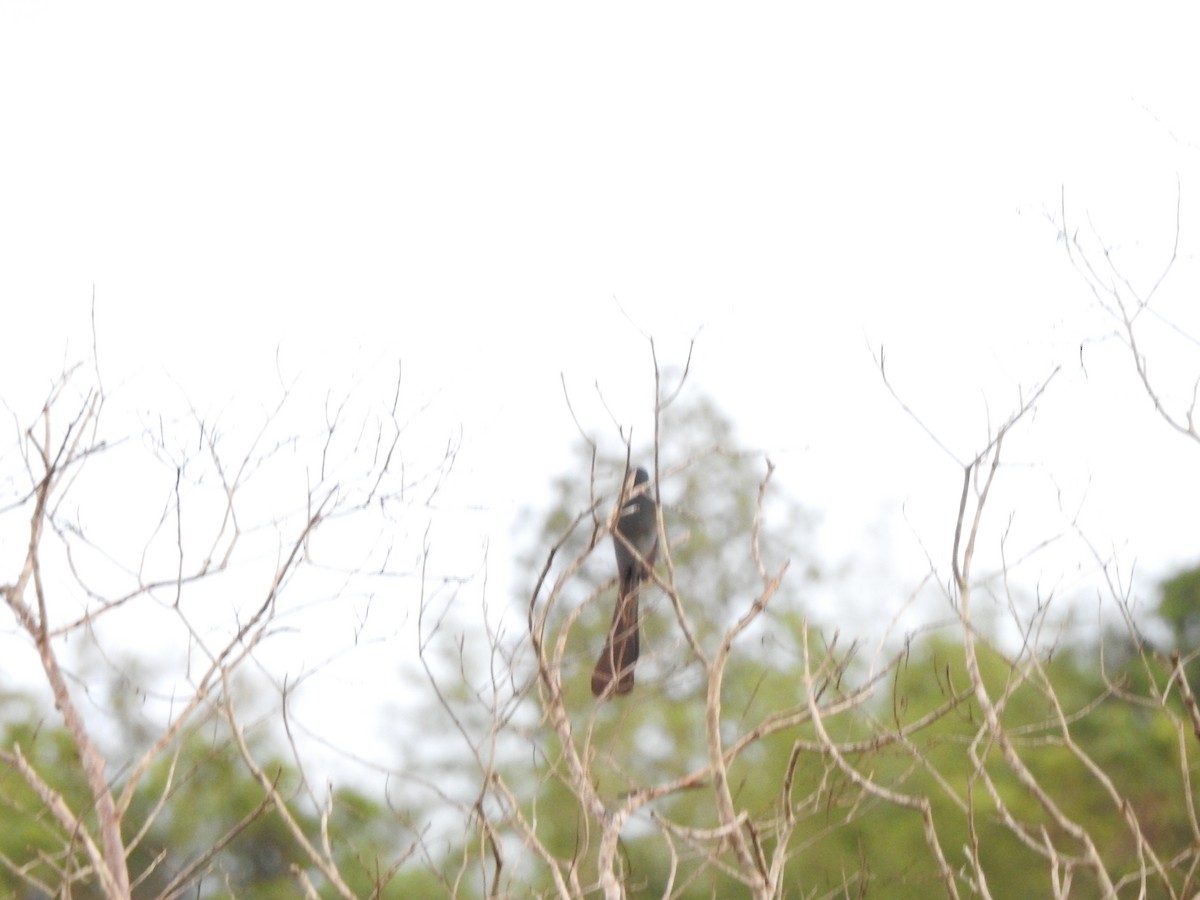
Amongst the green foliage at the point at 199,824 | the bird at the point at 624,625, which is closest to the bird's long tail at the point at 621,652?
the bird at the point at 624,625

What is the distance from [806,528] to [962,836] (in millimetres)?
2504

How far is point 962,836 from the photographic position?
4.92 m

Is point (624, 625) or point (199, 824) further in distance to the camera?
point (199, 824)

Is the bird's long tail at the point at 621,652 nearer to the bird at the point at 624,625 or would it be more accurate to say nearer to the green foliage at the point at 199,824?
the bird at the point at 624,625

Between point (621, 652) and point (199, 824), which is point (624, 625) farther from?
point (199, 824)

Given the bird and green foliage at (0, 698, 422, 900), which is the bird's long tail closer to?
the bird

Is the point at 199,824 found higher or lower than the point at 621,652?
higher

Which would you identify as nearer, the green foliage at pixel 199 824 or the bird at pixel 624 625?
the bird at pixel 624 625

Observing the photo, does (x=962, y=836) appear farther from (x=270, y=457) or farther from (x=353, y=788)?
(x=270, y=457)

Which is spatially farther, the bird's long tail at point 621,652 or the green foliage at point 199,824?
the green foliage at point 199,824

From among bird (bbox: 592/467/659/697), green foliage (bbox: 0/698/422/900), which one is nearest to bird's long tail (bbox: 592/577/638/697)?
bird (bbox: 592/467/659/697)

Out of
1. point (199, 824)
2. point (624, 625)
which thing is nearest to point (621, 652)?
point (624, 625)

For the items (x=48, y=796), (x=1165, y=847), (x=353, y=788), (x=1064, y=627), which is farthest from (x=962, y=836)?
(x=48, y=796)

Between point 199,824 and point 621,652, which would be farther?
point 199,824
